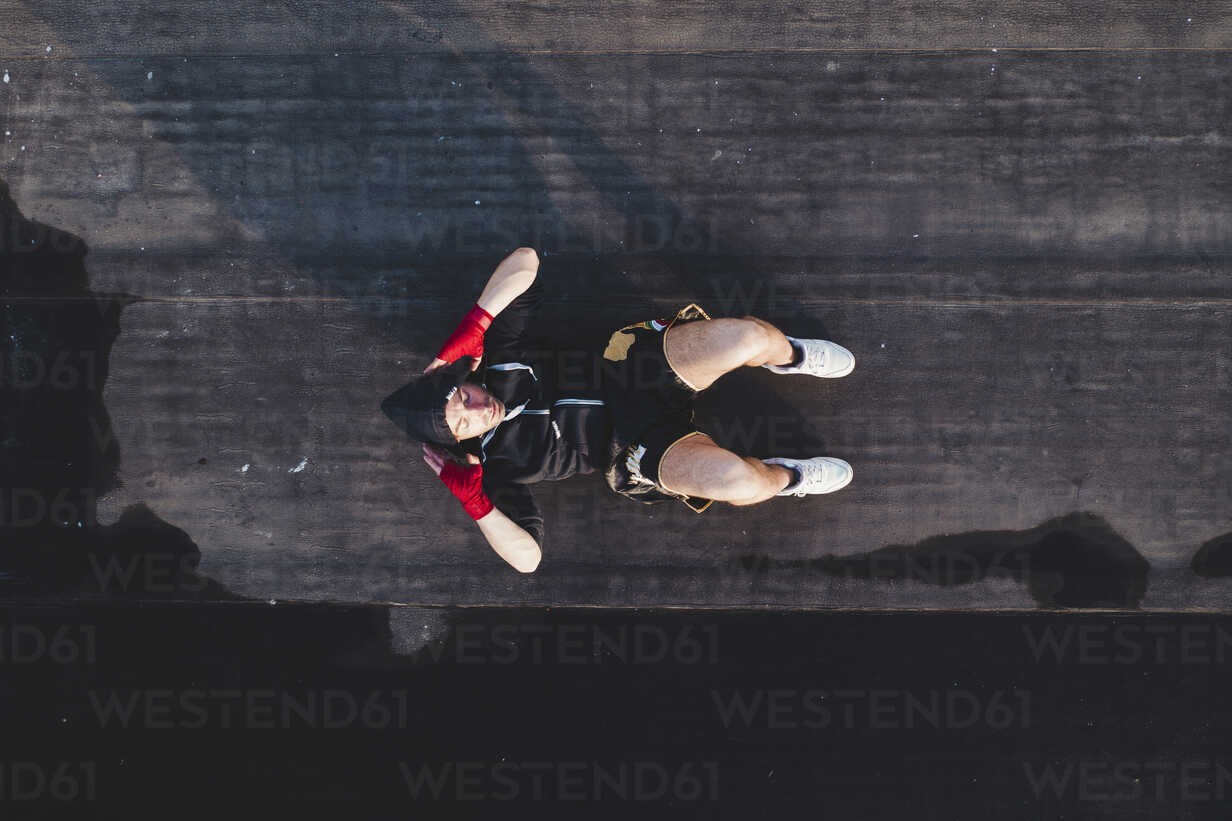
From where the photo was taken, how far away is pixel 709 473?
9.88 feet

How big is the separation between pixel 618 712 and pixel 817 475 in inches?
73.3

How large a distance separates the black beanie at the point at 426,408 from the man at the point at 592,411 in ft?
0.06

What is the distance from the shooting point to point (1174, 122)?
3.66 meters

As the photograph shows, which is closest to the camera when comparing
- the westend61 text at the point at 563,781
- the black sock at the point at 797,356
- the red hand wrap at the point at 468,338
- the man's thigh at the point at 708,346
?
the red hand wrap at the point at 468,338

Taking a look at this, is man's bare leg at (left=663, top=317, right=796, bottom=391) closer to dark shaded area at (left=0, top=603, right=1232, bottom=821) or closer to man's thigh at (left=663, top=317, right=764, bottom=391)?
man's thigh at (left=663, top=317, right=764, bottom=391)

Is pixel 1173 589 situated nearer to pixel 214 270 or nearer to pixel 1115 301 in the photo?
pixel 1115 301

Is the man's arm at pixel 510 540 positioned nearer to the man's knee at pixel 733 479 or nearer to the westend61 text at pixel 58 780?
the man's knee at pixel 733 479

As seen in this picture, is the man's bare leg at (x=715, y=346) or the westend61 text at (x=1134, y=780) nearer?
the man's bare leg at (x=715, y=346)

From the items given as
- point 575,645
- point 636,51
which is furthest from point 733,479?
point 636,51

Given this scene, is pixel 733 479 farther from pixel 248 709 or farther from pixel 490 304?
pixel 248 709

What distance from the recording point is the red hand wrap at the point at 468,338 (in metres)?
2.91

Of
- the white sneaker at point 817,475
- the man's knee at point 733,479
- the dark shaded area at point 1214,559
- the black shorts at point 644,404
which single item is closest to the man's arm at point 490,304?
the black shorts at point 644,404

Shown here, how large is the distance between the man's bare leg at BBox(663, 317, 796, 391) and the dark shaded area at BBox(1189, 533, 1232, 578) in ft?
9.35

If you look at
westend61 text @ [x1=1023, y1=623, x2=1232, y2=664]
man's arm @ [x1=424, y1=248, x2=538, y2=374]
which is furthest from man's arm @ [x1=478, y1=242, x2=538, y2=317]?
westend61 text @ [x1=1023, y1=623, x2=1232, y2=664]
